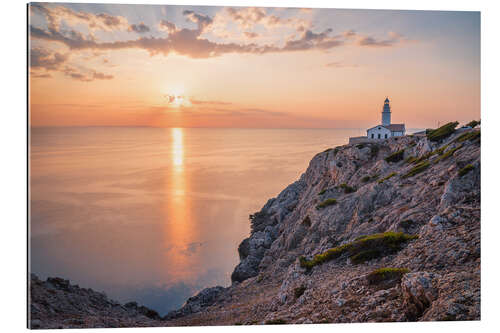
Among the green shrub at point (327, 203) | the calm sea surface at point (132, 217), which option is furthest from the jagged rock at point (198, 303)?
the green shrub at point (327, 203)

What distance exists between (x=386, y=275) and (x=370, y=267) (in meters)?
1.27

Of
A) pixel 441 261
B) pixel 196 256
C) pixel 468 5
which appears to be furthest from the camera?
pixel 196 256

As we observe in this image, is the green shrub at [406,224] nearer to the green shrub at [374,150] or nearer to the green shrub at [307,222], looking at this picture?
the green shrub at [307,222]

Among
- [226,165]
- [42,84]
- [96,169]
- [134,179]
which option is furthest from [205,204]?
[42,84]

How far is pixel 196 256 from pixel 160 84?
15.5 m

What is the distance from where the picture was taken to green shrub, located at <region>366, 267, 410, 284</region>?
312 inches

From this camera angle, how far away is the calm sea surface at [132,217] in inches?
584

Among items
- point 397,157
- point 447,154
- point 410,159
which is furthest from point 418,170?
point 397,157

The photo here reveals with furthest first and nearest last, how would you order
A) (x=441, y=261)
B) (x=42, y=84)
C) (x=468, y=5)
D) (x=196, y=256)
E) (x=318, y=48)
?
1. (x=196, y=256)
2. (x=318, y=48)
3. (x=468, y=5)
4. (x=42, y=84)
5. (x=441, y=261)

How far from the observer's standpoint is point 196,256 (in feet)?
78.9

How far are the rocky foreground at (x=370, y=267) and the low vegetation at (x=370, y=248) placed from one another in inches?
1.3

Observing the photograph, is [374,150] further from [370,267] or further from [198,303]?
[198,303]

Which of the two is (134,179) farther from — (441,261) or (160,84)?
(441,261)

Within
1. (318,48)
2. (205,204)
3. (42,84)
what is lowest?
(205,204)
